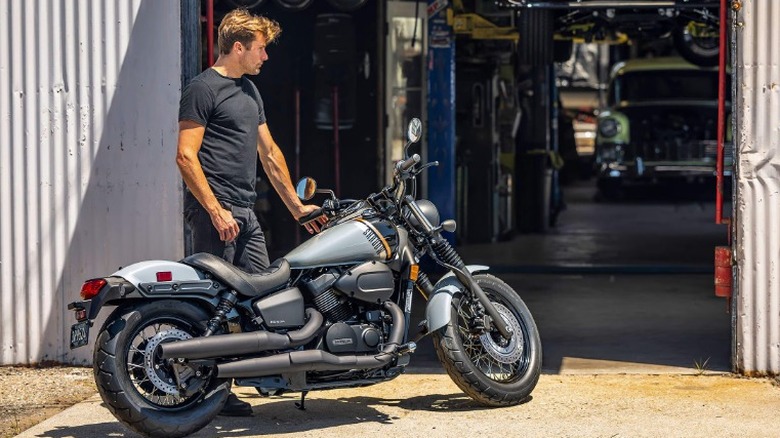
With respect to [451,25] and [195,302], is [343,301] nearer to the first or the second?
[195,302]

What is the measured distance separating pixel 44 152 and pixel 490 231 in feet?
28.7

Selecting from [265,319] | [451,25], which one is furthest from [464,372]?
[451,25]

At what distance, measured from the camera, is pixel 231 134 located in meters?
6.87

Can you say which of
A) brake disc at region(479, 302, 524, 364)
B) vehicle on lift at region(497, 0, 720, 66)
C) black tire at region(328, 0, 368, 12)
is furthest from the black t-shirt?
black tire at region(328, 0, 368, 12)

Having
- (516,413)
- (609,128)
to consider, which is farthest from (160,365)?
(609,128)

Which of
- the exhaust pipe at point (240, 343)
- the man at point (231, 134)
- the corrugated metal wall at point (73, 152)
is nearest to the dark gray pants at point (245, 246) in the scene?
the man at point (231, 134)

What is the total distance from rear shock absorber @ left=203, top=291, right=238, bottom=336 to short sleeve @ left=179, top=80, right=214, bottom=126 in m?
0.83

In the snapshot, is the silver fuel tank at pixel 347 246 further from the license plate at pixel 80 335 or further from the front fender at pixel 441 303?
the license plate at pixel 80 335

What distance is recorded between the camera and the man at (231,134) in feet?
22.0

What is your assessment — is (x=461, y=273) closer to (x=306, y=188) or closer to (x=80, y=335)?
(x=306, y=188)

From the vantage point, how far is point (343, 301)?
22.4 ft

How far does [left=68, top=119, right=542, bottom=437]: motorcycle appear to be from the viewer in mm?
6285

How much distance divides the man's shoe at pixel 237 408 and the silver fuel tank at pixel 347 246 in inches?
30.3

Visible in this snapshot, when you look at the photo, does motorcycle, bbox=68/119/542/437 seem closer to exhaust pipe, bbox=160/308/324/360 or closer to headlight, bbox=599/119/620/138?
exhaust pipe, bbox=160/308/324/360
